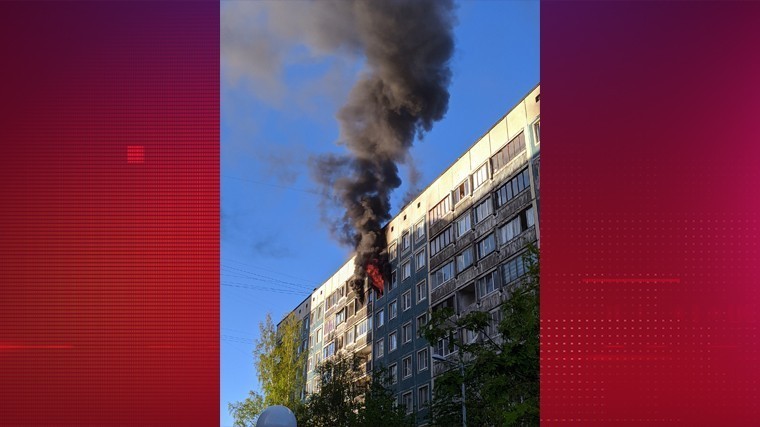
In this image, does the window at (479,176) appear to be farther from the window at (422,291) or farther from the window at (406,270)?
the window at (406,270)

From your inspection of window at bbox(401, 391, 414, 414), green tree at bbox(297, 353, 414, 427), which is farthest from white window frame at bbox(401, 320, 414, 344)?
green tree at bbox(297, 353, 414, 427)

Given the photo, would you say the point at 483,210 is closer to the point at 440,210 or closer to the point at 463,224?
the point at 463,224

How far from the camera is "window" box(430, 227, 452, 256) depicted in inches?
2249

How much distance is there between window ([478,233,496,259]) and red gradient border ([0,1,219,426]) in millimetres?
38734

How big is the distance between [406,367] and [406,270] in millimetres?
7276

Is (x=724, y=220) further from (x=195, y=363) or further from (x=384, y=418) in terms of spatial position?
(x=384, y=418)

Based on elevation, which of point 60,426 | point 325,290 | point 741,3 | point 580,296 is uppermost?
point 325,290

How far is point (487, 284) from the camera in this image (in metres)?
49.5

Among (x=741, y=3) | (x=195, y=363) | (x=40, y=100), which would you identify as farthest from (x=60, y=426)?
(x=741, y=3)

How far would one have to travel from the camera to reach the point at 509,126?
48.2 meters

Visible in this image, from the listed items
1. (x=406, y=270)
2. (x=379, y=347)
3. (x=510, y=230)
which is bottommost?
(x=379, y=347)

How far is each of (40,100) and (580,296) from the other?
704 centimetres

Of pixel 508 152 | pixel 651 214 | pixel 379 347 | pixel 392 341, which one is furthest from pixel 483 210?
pixel 651 214

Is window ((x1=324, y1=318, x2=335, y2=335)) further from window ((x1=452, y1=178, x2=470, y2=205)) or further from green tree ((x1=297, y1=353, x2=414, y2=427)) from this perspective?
window ((x1=452, y1=178, x2=470, y2=205))
